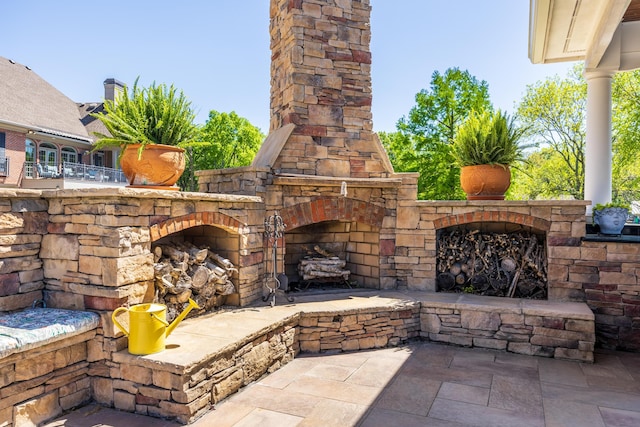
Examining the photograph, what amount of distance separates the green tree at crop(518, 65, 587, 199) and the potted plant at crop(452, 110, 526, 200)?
10408 millimetres

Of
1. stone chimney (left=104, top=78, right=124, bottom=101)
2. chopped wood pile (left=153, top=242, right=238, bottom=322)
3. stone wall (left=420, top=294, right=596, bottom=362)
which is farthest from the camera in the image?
stone chimney (left=104, top=78, right=124, bottom=101)

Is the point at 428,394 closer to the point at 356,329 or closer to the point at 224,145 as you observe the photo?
the point at 356,329

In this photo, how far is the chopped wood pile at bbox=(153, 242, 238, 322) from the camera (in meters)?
3.82

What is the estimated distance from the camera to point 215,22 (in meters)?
10.6

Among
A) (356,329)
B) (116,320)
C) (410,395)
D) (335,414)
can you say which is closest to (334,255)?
(356,329)

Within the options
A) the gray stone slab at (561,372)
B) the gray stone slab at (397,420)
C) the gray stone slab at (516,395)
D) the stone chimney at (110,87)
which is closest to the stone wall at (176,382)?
the gray stone slab at (397,420)

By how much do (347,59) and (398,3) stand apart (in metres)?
4.06

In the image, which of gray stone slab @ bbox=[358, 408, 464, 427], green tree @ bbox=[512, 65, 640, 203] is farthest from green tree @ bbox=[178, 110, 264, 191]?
gray stone slab @ bbox=[358, 408, 464, 427]

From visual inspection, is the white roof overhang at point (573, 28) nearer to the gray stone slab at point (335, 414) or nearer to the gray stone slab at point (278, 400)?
the gray stone slab at point (335, 414)

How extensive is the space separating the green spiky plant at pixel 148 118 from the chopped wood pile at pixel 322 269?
7.63ft

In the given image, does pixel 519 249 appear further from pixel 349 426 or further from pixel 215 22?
pixel 215 22

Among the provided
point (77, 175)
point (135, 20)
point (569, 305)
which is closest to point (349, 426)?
point (569, 305)

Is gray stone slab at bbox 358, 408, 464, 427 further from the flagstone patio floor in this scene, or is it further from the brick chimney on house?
the brick chimney on house

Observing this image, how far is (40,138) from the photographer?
1315cm
